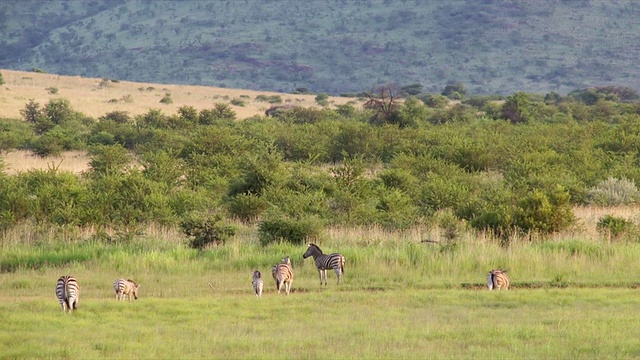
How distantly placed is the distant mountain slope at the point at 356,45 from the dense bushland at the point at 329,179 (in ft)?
313

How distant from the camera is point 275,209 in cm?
2175

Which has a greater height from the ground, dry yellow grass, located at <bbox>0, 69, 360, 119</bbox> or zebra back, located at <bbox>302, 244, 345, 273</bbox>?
dry yellow grass, located at <bbox>0, 69, 360, 119</bbox>

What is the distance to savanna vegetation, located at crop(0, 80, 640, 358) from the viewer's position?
11.6 meters

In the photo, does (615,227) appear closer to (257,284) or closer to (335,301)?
(335,301)

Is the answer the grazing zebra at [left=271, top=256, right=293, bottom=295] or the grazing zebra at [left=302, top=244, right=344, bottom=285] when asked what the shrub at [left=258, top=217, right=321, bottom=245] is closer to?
the grazing zebra at [left=302, top=244, right=344, bottom=285]

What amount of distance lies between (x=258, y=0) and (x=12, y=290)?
17972cm

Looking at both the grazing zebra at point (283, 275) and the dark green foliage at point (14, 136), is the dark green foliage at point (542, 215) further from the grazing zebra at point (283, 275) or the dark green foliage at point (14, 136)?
the dark green foliage at point (14, 136)

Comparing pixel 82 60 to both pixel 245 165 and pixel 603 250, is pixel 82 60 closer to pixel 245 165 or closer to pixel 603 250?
pixel 245 165

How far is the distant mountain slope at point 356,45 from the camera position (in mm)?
143125

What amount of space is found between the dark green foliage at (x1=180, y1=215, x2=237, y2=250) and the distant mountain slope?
11894cm

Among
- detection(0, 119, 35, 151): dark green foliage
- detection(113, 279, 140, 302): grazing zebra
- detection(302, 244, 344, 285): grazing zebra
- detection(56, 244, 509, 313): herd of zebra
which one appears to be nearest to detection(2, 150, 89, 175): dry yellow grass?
detection(0, 119, 35, 151): dark green foliage

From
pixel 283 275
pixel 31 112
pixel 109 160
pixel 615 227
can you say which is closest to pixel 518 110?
pixel 31 112

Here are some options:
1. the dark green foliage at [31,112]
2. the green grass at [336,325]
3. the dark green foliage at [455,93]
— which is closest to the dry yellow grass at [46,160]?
the dark green foliage at [31,112]

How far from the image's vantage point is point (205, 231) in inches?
796
